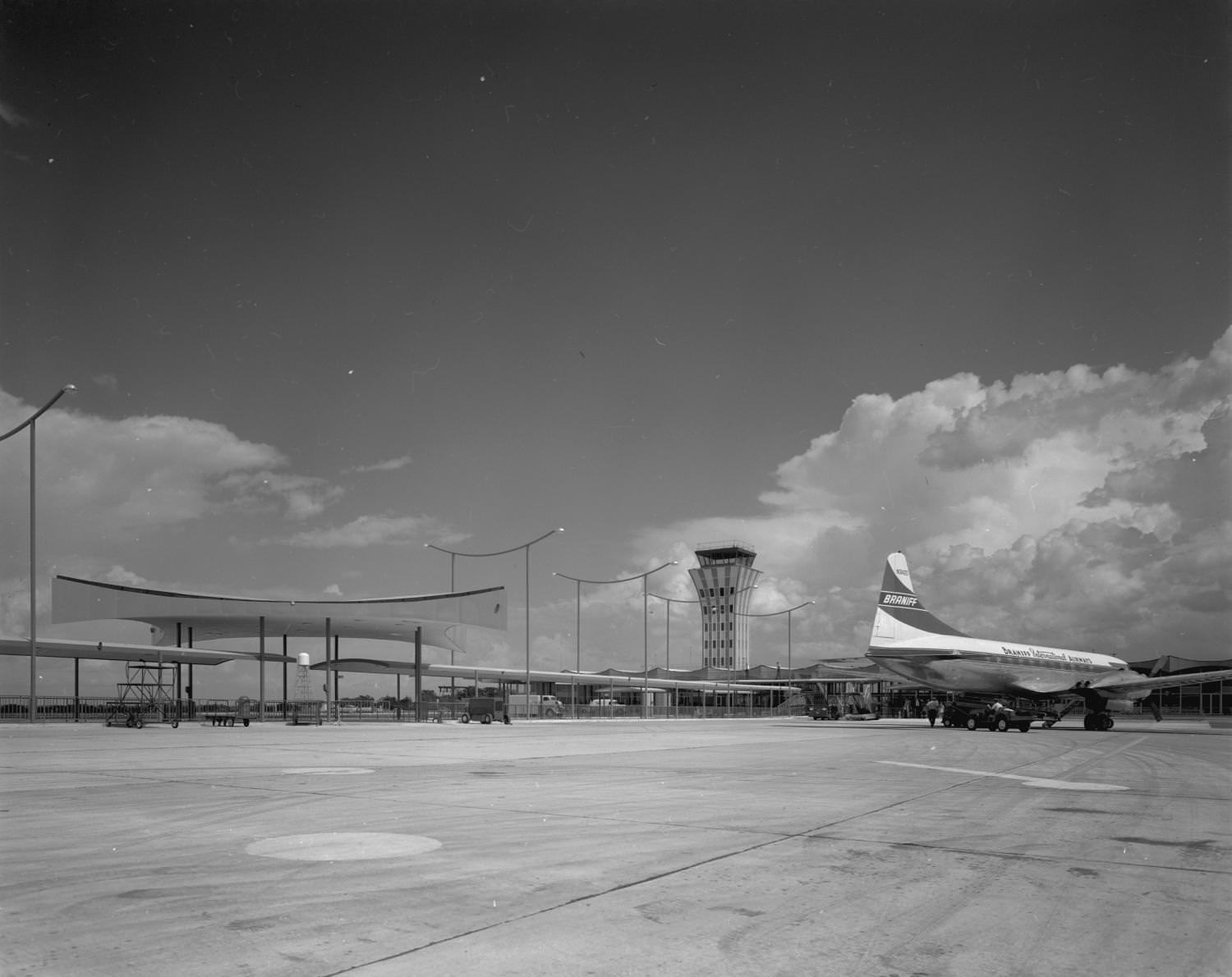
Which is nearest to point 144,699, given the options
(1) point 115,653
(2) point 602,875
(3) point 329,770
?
(1) point 115,653

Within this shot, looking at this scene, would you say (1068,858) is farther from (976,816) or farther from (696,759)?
(696,759)

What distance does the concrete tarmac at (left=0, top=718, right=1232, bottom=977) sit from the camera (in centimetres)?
660

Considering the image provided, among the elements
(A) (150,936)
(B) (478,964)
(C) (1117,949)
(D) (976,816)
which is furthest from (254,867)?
(D) (976,816)

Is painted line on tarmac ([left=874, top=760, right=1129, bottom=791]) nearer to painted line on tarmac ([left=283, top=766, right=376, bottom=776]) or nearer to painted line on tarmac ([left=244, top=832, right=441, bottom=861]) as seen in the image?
painted line on tarmac ([left=283, top=766, right=376, bottom=776])

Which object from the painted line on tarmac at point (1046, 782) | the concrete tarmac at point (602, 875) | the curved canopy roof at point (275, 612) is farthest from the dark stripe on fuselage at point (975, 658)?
the concrete tarmac at point (602, 875)

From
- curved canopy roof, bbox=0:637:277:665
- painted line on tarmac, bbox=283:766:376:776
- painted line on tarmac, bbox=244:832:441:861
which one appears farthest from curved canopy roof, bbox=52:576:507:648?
painted line on tarmac, bbox=244:832:441:861

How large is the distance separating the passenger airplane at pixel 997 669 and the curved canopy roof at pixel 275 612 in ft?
88.2

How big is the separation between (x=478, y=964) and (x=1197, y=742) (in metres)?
43.2

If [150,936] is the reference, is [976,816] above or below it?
below

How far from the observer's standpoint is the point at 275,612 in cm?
6650

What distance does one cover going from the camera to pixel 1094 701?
59156 millimetres

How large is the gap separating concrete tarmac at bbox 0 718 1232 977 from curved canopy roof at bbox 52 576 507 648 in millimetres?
46503

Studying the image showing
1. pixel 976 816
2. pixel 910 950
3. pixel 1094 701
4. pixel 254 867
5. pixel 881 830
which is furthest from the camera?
pixel 1094 701

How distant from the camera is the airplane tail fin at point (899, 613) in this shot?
6250 cm
